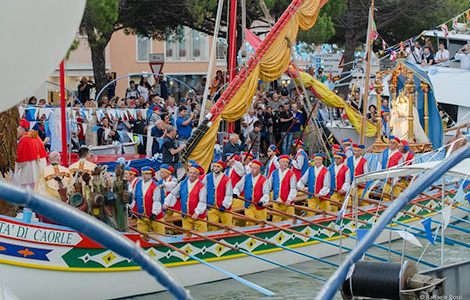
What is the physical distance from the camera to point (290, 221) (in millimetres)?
14383

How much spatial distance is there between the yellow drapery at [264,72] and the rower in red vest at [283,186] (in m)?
1.19

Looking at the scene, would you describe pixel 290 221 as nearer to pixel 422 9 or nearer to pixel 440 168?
pixel 440 168

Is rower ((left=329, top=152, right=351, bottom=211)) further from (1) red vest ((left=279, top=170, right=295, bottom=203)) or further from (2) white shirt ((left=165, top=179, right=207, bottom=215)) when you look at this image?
(2) white shirt ((left=165, top=179, right=207, bottom=215))

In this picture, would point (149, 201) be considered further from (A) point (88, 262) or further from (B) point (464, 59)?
(B) point (464, 59)

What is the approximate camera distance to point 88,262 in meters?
11.6

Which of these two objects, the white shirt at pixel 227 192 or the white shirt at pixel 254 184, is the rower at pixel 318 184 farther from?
the white shirt at pixel 227 192

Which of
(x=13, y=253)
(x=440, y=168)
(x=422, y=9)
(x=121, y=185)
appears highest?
(x=422, y=9)

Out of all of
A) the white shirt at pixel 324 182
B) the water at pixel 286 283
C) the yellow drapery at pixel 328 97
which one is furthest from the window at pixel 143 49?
the water at pixel 286 283

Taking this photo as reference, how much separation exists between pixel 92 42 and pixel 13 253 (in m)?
13.0

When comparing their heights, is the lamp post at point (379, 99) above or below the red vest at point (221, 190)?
above

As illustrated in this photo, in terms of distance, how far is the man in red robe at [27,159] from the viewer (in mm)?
14094

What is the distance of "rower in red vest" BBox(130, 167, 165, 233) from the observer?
42.3ft

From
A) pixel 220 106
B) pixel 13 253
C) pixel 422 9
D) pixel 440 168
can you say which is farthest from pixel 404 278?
pixel 422 9

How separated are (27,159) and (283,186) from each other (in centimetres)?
426
